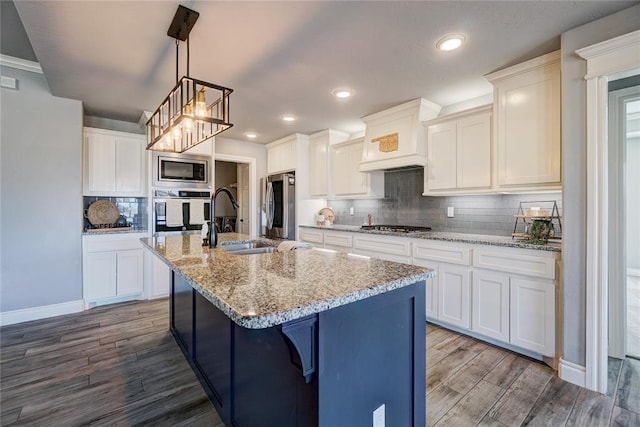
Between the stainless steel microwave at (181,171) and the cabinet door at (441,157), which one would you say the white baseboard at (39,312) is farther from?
the cabinet door at (441,157)

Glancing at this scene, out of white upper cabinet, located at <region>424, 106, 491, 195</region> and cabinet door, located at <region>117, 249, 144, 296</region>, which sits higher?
white upper cabinet, located at <region>424, 106, 491, 195</region>

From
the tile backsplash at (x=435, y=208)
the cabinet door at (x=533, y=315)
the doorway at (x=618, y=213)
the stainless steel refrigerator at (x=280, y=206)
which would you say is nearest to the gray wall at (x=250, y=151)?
the stainless steel refrigerator at (x=280, y=206)

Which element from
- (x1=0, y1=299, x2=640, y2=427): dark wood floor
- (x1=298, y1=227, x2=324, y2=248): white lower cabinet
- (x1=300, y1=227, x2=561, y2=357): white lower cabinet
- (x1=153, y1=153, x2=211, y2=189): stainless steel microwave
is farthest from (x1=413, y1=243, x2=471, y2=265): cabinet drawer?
(x1=153, y1=153, x2=211, y2=189): stainless steel microwave

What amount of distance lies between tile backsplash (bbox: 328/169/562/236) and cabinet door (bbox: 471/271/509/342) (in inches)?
27.5

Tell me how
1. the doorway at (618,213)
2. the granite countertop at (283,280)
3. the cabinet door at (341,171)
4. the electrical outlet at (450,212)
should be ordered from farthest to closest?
the cabinet door at (341,171) < the electrical outlet at (450,212) < the doorway at (618,213) < the granite countertop at (283,280)

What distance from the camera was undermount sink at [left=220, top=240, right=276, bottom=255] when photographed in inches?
88.7

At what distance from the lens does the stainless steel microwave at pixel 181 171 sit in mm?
3855

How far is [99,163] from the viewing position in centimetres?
370

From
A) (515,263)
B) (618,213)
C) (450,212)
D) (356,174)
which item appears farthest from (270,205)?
(618,213)

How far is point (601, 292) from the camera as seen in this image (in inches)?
73.2

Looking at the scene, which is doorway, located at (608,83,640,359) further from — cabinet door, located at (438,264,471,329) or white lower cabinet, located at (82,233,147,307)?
white lower cabinet, located at (82,233,147,307)

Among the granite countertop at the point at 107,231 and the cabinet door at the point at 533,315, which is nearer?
the cabinet door at the point at 533,315

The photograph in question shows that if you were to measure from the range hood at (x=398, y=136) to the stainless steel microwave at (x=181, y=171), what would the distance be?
88.9 inches

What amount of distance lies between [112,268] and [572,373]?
15.0 feet
